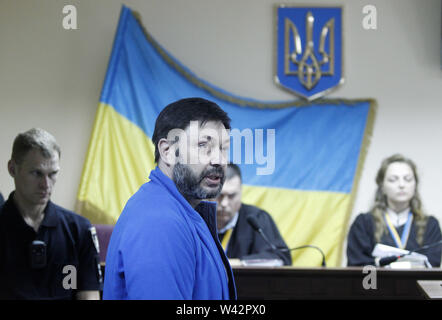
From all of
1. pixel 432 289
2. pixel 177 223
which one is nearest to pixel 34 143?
pixel 177 223

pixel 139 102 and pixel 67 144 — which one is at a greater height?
pixel 139 102

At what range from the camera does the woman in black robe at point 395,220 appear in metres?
4.31

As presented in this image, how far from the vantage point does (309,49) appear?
5441 millimetres

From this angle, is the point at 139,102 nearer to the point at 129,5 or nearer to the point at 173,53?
the point at 173,53

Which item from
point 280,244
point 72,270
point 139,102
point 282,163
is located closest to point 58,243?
point 72,270

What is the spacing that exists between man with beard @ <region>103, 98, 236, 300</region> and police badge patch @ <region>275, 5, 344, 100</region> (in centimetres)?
390

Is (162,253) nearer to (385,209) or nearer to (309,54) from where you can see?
(385,209)

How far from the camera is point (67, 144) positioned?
5.23 metres

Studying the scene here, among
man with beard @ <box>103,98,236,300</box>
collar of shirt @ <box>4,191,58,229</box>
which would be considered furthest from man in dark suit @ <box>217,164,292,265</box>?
man with beard @ <box>103,98,236,300</box>

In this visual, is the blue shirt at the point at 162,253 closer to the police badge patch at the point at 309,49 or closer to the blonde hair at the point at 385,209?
the blonde hair at the point at 385,209

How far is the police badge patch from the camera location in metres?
5.40

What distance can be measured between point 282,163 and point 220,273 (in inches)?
156

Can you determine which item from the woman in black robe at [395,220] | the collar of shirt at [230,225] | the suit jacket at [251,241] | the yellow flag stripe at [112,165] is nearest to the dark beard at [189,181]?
the suit jacket at [251,241]
